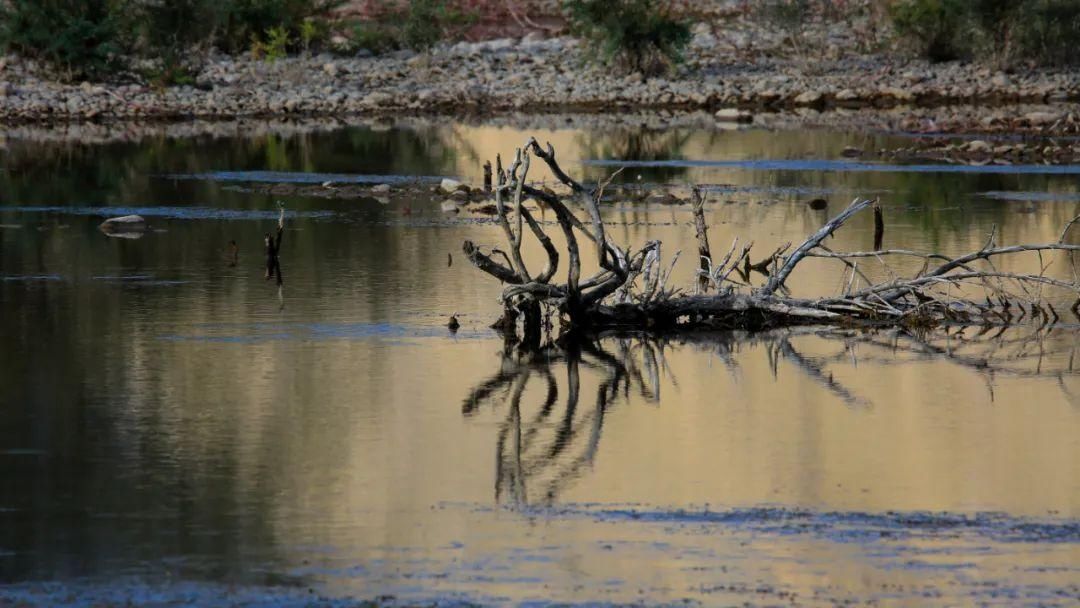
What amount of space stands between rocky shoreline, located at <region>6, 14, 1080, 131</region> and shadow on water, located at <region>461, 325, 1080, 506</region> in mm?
26330

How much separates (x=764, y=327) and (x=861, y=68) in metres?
36.7

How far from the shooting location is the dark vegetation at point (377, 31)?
45.6m

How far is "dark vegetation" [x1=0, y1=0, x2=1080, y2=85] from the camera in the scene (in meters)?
45.6

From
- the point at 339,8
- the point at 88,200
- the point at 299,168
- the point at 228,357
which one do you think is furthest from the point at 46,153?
the point at 339,8

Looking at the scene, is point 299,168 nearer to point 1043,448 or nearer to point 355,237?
point 355,237

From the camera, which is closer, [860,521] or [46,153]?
[860,521]

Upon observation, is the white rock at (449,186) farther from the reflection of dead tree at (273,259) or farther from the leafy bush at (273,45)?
the leafy bush at (273,45)

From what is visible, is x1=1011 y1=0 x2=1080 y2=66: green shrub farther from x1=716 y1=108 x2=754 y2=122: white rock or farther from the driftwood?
the driftwood


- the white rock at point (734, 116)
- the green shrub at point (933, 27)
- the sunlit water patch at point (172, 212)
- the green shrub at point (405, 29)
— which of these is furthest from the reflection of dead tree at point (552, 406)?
the green shrub at point (405, 29)

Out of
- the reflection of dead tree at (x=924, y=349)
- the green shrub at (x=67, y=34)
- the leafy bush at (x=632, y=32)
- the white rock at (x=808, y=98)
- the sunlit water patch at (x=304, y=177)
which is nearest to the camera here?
the reflection of dead tree at (x=924, y=349)

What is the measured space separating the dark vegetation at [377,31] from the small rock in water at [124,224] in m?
22.8

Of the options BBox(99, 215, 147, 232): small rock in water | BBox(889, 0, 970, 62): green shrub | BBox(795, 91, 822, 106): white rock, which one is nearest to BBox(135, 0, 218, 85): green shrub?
BBox(795, 91, 822, 106): white rock

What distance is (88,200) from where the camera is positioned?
85.3 feet

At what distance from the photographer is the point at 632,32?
159 feet
